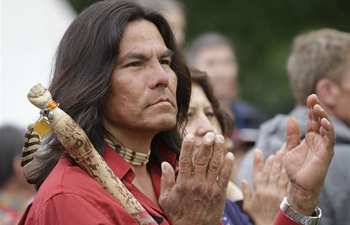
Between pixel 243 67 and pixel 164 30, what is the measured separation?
944cm

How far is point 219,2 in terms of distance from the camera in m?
14.2

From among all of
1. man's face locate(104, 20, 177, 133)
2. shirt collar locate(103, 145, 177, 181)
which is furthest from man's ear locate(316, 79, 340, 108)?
shirt collar locate(103, 145, 177, 181)

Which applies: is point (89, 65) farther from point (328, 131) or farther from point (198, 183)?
point (328, 131)

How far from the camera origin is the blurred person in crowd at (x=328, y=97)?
5348 mm

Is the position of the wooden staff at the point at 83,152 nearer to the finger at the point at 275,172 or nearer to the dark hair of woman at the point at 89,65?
the dark hair of woman at the point at 89,65

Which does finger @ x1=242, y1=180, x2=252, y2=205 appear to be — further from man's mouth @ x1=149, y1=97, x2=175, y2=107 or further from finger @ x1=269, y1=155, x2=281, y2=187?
man's mouth @ x1=149, y1=97, x2=175, y2=107

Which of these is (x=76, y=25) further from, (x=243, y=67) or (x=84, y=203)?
(x=243, y=67)

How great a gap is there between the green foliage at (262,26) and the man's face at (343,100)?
289 inches

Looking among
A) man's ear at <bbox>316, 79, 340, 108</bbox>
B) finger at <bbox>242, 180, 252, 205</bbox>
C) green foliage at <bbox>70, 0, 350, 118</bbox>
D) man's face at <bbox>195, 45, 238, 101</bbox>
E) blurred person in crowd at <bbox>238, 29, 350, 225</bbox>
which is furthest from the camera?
green foliage at <bbox>70, 0, 350, 118</bbox>

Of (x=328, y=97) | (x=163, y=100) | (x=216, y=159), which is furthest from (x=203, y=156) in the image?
(x=328, y=97)

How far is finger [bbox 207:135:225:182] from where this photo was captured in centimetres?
371

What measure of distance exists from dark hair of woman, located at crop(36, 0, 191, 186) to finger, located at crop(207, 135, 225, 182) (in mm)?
432

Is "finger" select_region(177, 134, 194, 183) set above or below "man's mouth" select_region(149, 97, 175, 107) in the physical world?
below

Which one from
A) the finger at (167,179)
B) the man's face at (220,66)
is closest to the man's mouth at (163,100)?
the finger at (167,179)
